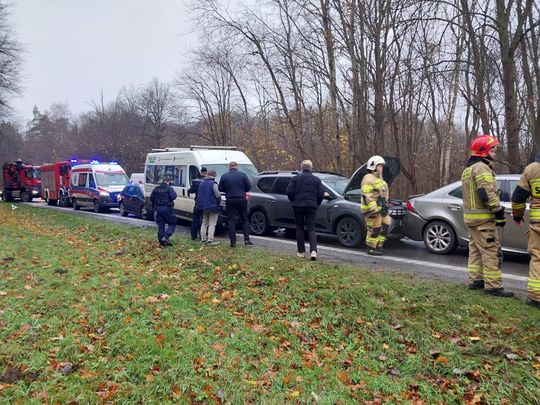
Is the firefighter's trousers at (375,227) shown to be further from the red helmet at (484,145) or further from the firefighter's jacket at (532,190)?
the firefighter's jacket at (532,190)

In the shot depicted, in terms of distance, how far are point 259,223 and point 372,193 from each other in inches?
167

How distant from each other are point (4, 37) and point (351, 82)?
24907 mm

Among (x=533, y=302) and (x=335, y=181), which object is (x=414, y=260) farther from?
(x=335, y=181)

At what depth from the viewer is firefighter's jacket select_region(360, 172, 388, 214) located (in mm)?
8609

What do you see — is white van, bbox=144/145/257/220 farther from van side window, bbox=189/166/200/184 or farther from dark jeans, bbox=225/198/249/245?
dark jeans, bbox=225/198/249/245

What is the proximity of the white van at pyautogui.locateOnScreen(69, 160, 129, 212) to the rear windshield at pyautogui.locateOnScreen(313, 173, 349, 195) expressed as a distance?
1462 centimetres

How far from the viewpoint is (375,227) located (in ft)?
28.5

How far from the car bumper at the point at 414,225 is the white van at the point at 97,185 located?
1697 centimetres

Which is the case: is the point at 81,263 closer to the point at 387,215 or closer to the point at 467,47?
the point at 387,215

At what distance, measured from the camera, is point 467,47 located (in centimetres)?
1238

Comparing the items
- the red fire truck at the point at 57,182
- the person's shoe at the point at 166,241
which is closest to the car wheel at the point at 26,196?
the red fire truck at the point at 57,182

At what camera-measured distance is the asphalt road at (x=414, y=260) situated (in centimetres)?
663

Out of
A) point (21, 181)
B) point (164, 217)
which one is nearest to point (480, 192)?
point (164, 217)

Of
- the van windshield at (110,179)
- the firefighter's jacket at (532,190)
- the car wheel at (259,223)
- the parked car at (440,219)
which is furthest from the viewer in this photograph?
the van windshield at (110,179)
